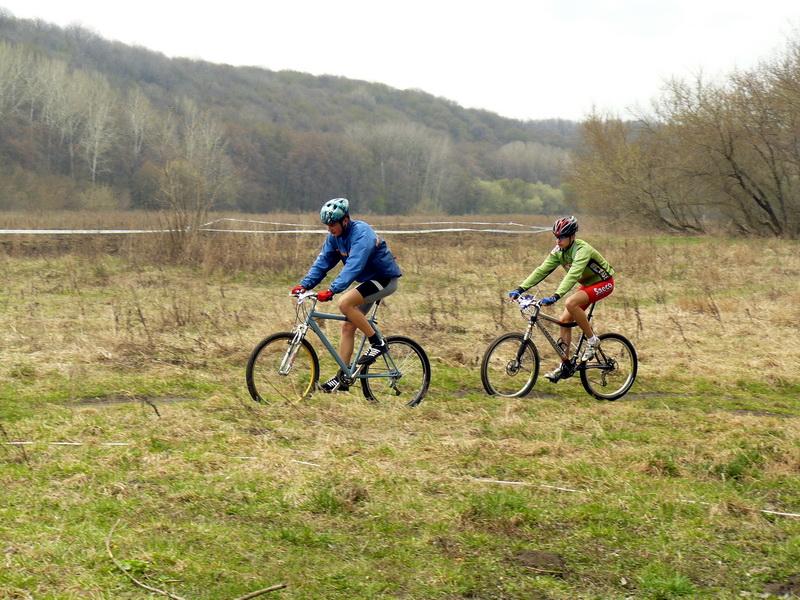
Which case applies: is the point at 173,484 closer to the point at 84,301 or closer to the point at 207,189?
the point at 84,301

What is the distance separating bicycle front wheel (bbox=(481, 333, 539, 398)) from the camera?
9188 millimetres

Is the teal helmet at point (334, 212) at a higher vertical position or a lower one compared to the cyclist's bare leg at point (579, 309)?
higher

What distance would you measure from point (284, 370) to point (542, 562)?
392 cm

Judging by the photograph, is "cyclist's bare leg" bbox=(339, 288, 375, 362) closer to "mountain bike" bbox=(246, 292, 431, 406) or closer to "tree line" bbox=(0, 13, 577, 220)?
"mountain bike" bbox=(246, 292, 431, 406)

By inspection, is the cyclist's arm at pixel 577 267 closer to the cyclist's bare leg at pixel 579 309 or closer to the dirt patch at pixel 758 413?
the cyclist's bare leg at pixel 579 309

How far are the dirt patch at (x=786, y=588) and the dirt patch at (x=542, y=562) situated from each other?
108cm

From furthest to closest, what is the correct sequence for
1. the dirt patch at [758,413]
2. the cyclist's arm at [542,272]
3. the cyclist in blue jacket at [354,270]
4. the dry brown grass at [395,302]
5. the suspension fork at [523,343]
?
1. the dry brown grass at [395,302]
2. the cyclist's arm at [542,272]
3. the suspension fork at [523,343]
4. the dirt patch at [758,413]
5. the cyclist in blue jacket at [354,270]

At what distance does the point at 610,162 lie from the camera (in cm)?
4312

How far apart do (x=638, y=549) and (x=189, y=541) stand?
8.63 feet

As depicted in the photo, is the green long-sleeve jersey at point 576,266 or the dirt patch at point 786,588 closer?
the dirt patch at point 786,588

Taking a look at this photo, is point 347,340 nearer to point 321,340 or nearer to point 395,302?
point 321,340

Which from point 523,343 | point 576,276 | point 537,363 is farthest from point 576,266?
point 537,363

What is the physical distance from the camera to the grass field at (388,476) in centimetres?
465

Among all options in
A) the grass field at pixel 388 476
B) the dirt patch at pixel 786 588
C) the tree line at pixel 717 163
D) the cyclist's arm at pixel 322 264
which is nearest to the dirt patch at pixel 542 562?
the grass field at pixel 388 476
